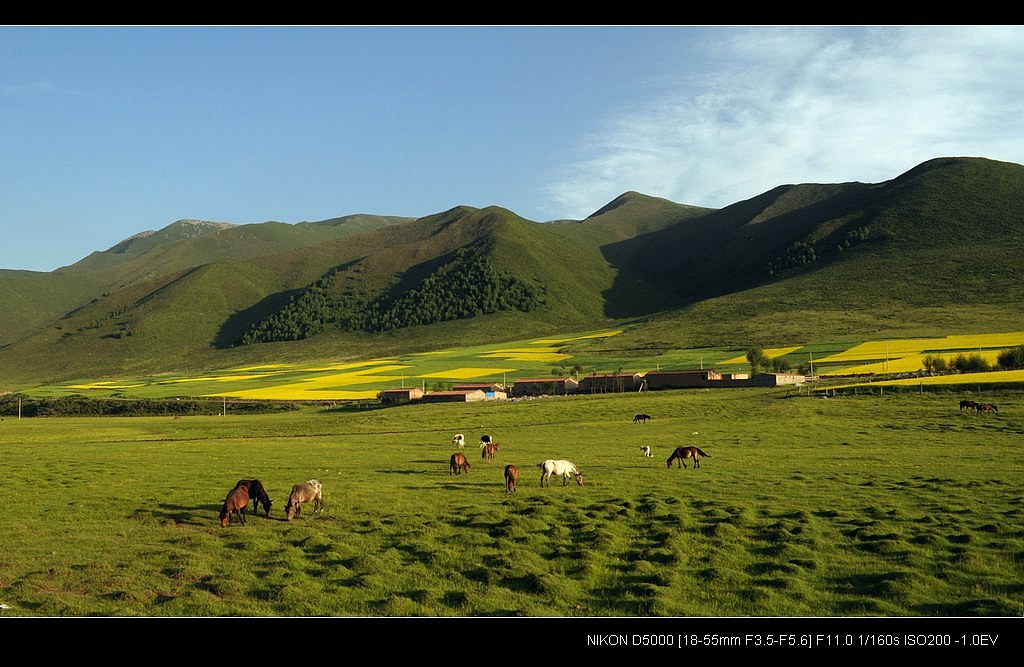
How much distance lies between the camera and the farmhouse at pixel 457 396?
302 ft

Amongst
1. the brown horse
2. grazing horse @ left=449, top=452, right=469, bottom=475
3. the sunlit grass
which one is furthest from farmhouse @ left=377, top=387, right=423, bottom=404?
the brown horse

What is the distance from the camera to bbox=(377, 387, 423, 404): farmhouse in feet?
303

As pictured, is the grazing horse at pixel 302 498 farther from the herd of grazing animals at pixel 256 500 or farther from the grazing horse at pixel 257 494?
the grazing horse at pixel 257 494

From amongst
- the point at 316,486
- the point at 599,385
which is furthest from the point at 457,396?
the point at 316,486

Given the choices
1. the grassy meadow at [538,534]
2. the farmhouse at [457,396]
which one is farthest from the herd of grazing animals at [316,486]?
the farmhouse at [457,396]

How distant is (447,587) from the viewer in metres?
14.2

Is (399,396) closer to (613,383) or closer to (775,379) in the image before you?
(613,383)

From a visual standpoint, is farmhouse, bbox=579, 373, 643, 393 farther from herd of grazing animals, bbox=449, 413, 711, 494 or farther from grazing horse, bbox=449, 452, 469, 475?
grazing horse, bbox=449, 452, 469, 475

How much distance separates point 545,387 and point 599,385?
7685 mm

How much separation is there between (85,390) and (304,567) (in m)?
163

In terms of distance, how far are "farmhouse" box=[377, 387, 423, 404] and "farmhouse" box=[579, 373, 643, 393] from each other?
2268cm

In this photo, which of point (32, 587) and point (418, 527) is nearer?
point (32, 587)
